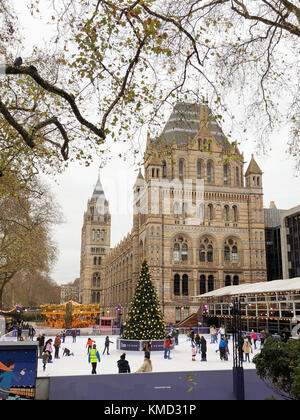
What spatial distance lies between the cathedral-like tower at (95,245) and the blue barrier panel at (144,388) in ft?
274

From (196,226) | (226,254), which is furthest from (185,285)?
(196,226)

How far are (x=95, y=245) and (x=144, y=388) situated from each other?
92404mm

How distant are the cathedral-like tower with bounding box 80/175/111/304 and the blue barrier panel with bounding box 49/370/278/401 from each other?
8339cm

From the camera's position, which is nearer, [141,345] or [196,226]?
[141,345]

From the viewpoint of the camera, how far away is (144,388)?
35.9 feet

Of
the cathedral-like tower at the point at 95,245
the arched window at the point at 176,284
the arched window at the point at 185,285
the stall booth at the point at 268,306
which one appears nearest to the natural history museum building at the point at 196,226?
the arched window at the point at 185,285

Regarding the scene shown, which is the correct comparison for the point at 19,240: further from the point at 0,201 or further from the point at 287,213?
the point at 287,213

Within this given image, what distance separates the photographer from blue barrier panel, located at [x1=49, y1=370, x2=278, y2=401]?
34.9 ft

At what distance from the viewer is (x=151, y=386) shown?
11008 mm

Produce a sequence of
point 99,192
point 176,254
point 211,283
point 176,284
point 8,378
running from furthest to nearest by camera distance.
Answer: point 99,192
point 211,283
point 176,254
point 176,284
point 8,378

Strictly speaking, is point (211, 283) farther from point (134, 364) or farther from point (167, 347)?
point (134, 364)

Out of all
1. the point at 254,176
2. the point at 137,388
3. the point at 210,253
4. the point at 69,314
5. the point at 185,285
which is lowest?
the point at 137,388
